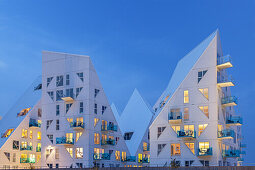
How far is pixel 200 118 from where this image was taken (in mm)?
59469

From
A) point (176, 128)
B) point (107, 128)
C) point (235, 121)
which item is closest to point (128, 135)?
point (107, 128)

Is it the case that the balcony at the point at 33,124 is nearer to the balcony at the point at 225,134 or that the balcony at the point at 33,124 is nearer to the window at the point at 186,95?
the window at the point at 186,95

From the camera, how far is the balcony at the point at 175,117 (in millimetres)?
60425

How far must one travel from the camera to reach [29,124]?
260 ft

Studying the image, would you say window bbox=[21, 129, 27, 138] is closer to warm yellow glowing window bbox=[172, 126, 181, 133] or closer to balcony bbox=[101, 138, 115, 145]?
balcony bbox=[101, 138, 115, 145]

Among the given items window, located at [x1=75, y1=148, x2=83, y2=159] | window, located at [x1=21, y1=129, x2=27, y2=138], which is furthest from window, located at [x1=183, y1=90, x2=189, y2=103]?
window, located at [x1=21, y1=129, x2=27, y2=138]

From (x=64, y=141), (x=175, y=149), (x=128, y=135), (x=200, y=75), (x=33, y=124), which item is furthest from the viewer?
(x=128, y=135)

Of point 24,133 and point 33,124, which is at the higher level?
point 33,124

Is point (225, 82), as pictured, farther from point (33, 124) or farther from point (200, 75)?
point (33, 124)

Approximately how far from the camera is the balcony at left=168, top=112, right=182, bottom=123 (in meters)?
60.4

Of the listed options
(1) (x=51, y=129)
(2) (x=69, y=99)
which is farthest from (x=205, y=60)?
(1) (x=51, y=129)

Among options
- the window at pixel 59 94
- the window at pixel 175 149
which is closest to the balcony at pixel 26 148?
the window at pixel 59 94

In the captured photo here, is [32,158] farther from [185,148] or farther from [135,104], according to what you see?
[185,148]

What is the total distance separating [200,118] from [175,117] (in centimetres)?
396
